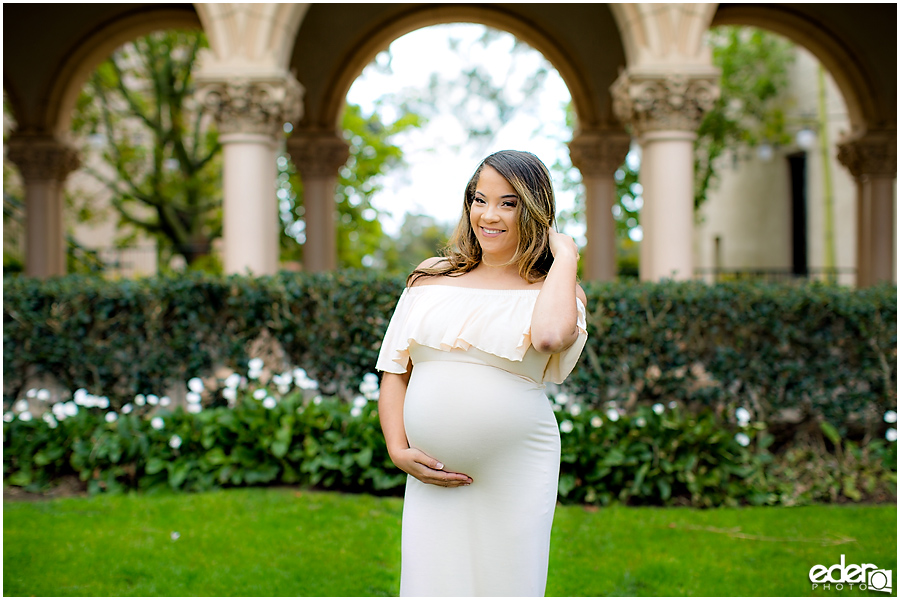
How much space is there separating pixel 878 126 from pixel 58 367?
12.2 m

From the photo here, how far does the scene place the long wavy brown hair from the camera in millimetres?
2207

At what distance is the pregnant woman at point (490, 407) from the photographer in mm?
2209

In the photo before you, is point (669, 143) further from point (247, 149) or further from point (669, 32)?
point (247, 149)

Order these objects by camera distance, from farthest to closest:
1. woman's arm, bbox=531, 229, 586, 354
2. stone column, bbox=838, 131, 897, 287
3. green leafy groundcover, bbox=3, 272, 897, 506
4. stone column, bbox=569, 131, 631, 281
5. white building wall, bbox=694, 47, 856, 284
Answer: white building wall, bbox=694, 47, 856, 284 < stone column, bbox=569, 131, 631, 281 < stone column, bbox=838, 131, 897, 287 < green leafy groundcover, bbox=3, 272, 897, 506 < woman's arm, bbox=531, 229, 586, 354

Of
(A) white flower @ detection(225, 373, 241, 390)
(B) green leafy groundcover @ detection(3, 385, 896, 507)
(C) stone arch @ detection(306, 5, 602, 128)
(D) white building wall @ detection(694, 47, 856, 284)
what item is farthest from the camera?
(D) white building wall @ detection(694, 47, 856, 284)

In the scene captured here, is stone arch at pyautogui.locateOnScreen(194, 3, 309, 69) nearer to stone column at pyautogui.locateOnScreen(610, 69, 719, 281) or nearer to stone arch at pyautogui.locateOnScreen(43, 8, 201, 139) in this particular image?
stone column at pyautogui.locateOnScreen(610, 69, 719, 281)

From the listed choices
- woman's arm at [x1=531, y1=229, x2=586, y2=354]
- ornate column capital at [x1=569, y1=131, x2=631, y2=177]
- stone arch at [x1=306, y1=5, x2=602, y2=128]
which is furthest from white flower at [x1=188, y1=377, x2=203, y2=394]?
ornate column capital at [x1=569, y1=131, x2=631, y2=177]

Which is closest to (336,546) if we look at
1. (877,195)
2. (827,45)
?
(877,195)

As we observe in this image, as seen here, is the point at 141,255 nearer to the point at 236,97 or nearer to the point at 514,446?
the point at 236,97

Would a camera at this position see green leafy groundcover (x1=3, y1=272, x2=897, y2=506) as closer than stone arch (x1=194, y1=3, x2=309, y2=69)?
Yes

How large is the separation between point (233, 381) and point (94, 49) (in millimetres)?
8274

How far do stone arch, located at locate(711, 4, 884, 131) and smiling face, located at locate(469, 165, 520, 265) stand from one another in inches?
430

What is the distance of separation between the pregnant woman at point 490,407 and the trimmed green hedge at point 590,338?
3.72 meters

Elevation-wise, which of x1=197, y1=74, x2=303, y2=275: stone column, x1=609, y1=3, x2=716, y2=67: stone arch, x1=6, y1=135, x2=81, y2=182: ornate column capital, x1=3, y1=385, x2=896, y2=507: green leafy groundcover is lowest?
x1=3, y1=385, x2=896, y2=507: green leafy groundcover
